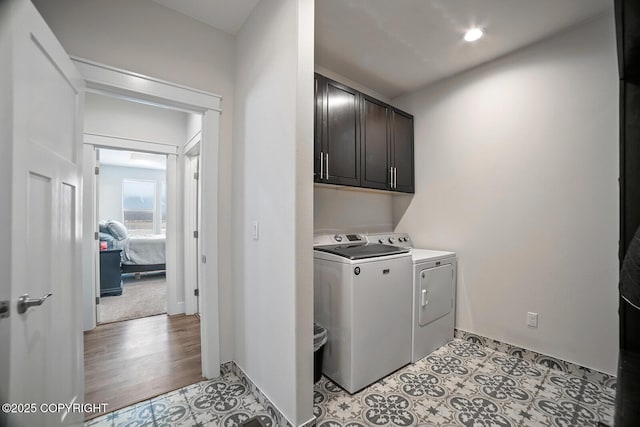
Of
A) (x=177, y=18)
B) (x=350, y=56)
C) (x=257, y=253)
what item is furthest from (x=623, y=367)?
(x=177, y=18)

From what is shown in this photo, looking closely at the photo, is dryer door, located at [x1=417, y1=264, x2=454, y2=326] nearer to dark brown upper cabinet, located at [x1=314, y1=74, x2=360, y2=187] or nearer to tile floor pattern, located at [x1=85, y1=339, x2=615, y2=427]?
tile floor pattern, located at [x1=85, y1=339, x2=615, y2=427]

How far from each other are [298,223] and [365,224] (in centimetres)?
160

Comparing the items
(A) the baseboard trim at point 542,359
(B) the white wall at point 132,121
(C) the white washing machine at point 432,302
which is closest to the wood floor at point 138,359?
(C) the white washing machine at point 432,302

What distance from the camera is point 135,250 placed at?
528cm

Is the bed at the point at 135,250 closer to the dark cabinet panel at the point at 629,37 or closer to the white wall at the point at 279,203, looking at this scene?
the white wall at the point at 279,203

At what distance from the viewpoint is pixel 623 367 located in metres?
1.04

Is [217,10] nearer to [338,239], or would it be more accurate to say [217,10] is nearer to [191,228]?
[338,239]

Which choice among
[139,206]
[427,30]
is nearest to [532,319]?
[427,30]

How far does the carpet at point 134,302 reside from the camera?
10.8 feet

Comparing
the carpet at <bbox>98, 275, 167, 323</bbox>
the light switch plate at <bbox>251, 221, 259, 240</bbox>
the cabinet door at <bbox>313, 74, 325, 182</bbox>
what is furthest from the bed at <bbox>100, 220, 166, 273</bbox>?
the cabinet door at <bbox>313, 74, 325, 182</bbox>

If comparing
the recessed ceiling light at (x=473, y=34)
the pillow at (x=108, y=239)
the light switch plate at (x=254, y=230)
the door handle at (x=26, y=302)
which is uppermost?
the recessed ceiling light at (x=473, y=34)

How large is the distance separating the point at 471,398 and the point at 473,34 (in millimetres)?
2532

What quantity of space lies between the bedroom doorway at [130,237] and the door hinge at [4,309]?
247cm

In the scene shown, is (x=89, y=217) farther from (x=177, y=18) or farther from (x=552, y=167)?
(x=552, y=167)
